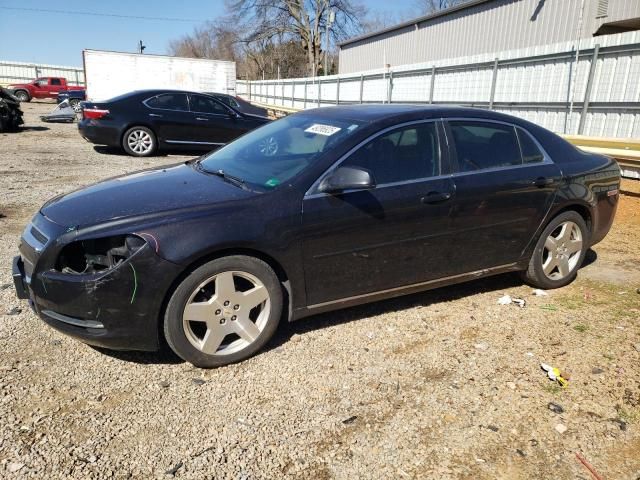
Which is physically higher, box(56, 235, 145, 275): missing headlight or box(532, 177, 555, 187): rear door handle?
box(532, 177, 555, 187): rear door handle

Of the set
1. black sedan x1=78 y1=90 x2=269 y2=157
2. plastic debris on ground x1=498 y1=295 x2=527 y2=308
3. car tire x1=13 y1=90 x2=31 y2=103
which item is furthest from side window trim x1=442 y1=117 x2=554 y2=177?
car tire x1=13 y1=90 x2=31 y2=103

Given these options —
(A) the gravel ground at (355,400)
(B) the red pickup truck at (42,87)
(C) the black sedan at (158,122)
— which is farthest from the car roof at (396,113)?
(B) the red pickup truck at (42,87)

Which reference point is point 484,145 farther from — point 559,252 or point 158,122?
point 158,122

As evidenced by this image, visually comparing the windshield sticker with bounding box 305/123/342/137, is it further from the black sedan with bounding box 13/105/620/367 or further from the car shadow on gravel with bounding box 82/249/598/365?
the car shadow on gravel with bounding box 82/249/598/365

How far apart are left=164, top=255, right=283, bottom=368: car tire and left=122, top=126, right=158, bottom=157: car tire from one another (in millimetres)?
9339

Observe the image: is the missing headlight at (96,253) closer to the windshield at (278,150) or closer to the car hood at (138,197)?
the car hood at (138,197)

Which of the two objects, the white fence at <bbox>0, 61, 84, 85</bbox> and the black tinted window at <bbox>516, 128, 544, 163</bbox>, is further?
the white fence at <bbox>0, 61, 84, 85</bbox>

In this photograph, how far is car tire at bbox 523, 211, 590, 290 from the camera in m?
4.27

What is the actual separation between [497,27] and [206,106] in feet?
43.8

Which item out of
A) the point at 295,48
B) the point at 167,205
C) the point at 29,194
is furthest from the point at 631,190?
the point at 295,48

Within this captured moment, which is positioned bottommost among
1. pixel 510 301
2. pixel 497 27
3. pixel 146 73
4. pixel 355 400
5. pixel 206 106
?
pixel 355 400

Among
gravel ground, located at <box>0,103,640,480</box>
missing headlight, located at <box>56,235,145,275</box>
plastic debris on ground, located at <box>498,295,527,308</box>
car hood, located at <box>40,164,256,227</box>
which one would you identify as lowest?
gravel ground, located at <box>0,103,640,480</box>

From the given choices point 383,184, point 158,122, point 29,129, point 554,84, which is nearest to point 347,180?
point 383,184

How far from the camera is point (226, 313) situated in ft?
9.87
